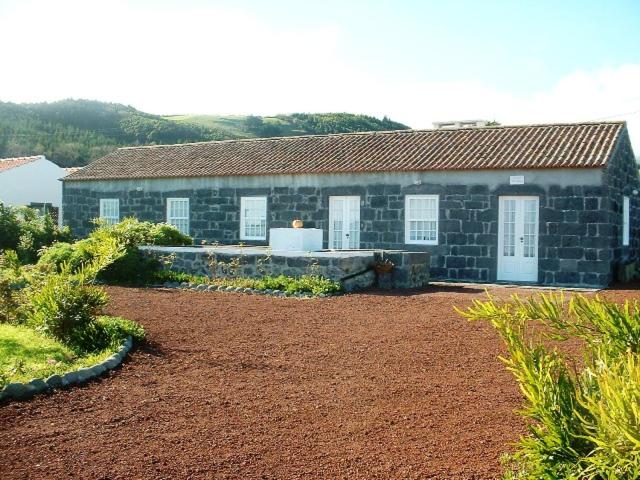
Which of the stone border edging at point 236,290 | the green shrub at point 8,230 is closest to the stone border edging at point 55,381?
the stone border edging at point 236,290

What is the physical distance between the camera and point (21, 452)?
5227 mm

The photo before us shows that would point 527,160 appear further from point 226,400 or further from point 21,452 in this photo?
point 21,452

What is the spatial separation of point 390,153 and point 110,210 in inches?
447

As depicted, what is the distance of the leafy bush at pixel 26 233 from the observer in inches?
868

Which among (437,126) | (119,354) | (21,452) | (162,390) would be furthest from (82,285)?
(437,126)

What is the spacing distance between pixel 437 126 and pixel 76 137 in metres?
45.4

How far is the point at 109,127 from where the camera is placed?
69688mm

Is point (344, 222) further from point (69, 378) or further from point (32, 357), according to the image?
point (69, 378)

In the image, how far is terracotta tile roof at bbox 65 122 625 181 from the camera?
62.0 feet

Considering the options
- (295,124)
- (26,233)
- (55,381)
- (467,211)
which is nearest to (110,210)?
(26,233)

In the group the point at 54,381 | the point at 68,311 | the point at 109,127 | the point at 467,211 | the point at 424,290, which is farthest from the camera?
the point at 109,127

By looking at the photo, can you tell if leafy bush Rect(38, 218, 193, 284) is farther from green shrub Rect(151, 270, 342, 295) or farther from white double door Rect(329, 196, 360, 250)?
white double door Rect(329, 196, 360, 250)

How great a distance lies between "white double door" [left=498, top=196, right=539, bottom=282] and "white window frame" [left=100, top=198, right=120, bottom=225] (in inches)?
570

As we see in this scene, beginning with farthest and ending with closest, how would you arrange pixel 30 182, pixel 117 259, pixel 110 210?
1. pixel 30 182
2. pixel 110 210
3. pixel 117 259
